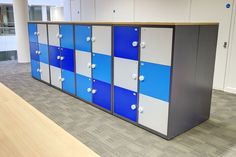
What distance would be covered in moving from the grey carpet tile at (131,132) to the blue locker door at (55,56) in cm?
68

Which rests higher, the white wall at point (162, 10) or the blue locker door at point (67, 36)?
the white wall at point (162, 10)

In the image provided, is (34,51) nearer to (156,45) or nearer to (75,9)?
(75,9)

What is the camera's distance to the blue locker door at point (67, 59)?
4.20 meters

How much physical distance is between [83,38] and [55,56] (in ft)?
3.82

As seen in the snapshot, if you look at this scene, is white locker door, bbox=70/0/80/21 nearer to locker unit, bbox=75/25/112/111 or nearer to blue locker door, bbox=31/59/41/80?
blue locker door, bbox=31/59/41/80

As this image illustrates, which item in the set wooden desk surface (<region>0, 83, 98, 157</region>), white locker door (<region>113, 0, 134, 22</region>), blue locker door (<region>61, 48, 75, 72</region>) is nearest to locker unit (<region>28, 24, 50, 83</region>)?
blue locker door (<region>61, 48, 75, 72</region>)

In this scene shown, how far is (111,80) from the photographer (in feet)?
11.3

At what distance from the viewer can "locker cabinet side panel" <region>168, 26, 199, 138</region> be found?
2.58 metres

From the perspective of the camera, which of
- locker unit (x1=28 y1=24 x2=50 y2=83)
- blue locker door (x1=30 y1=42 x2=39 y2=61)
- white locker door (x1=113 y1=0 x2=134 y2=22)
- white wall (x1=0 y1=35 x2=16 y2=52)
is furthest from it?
white wall (x1=0 y1=35 x2=16 y2=52)

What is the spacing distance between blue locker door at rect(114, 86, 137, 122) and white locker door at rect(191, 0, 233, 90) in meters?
2.68

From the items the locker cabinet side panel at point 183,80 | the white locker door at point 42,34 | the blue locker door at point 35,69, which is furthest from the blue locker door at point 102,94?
the blue locker door at point 35,69

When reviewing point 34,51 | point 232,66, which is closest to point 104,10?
point 34,51

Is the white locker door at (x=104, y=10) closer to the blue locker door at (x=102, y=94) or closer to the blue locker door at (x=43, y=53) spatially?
the blue locker door at (x=43, y=53)

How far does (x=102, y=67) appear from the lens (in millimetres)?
3561
